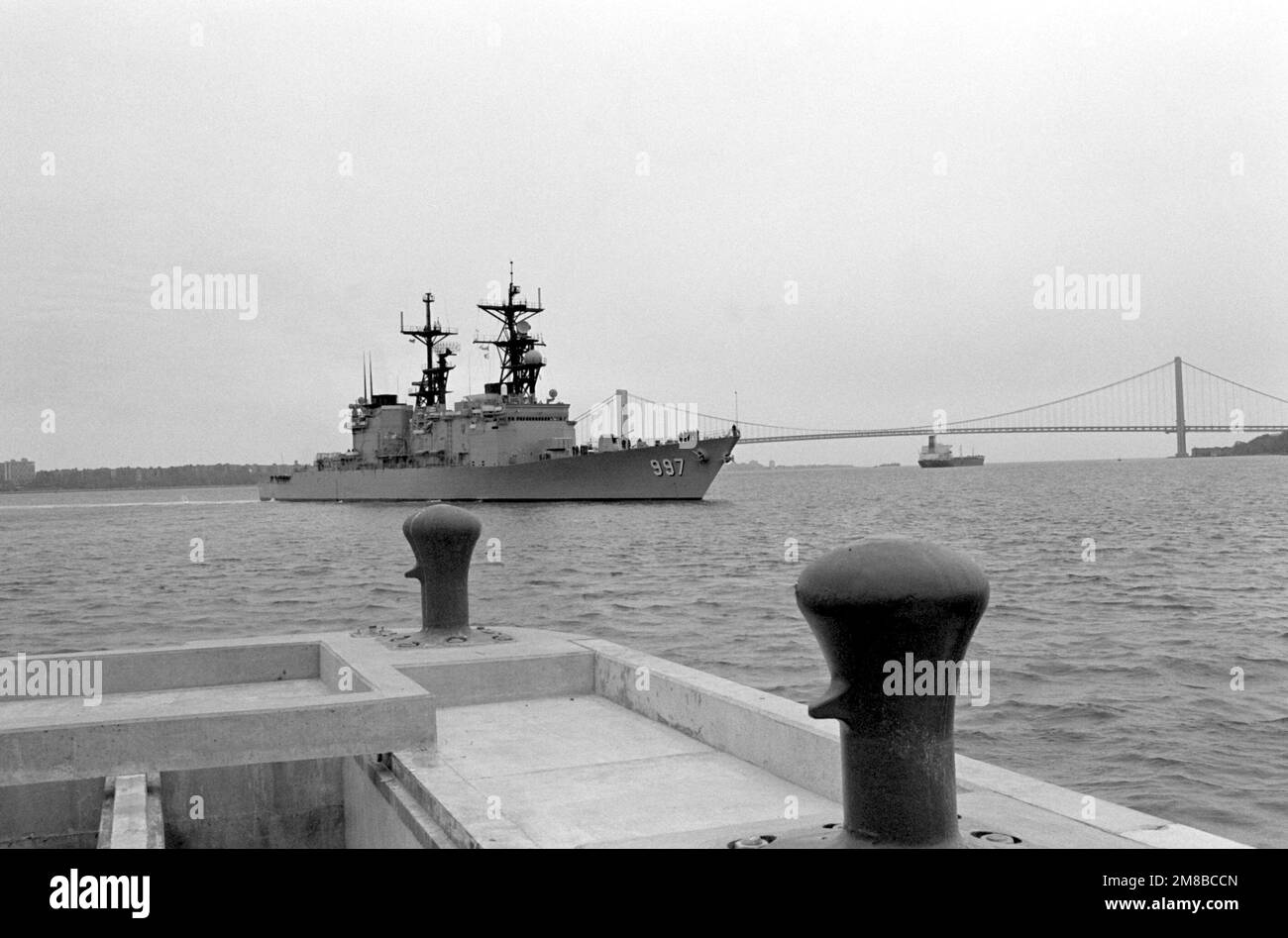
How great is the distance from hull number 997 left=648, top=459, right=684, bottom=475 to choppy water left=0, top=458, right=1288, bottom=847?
12.8 meters

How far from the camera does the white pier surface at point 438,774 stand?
418cm

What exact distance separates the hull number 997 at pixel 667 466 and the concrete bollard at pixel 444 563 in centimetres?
5929

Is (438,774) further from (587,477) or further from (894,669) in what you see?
(587,477)

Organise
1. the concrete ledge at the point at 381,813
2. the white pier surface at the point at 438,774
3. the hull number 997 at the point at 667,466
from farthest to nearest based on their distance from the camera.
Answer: the hull number 997 at the point at 667,466 < the concrete ledge at the point at 381,813 < the white pier surface at the point at 438,774

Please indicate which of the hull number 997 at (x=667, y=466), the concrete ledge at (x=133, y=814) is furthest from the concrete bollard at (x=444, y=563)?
the hull number 997 at (x=667, y=466)

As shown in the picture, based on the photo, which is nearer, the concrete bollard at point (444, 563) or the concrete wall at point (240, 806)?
the concrete wall at point (240, 806)

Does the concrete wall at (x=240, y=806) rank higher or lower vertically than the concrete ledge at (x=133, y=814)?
lower

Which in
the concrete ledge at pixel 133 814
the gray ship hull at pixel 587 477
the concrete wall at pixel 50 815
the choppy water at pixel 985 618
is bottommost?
the choppy water at pixel 985 618

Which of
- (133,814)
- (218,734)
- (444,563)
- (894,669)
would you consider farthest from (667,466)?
(894,669)

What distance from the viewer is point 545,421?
6788cm

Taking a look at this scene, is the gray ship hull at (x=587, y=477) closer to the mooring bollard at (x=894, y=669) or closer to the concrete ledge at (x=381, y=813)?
the concrete ledge at (x=381, y=813)

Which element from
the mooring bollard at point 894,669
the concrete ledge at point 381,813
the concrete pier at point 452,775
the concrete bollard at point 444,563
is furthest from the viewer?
the concrete bollard at point 444,563
